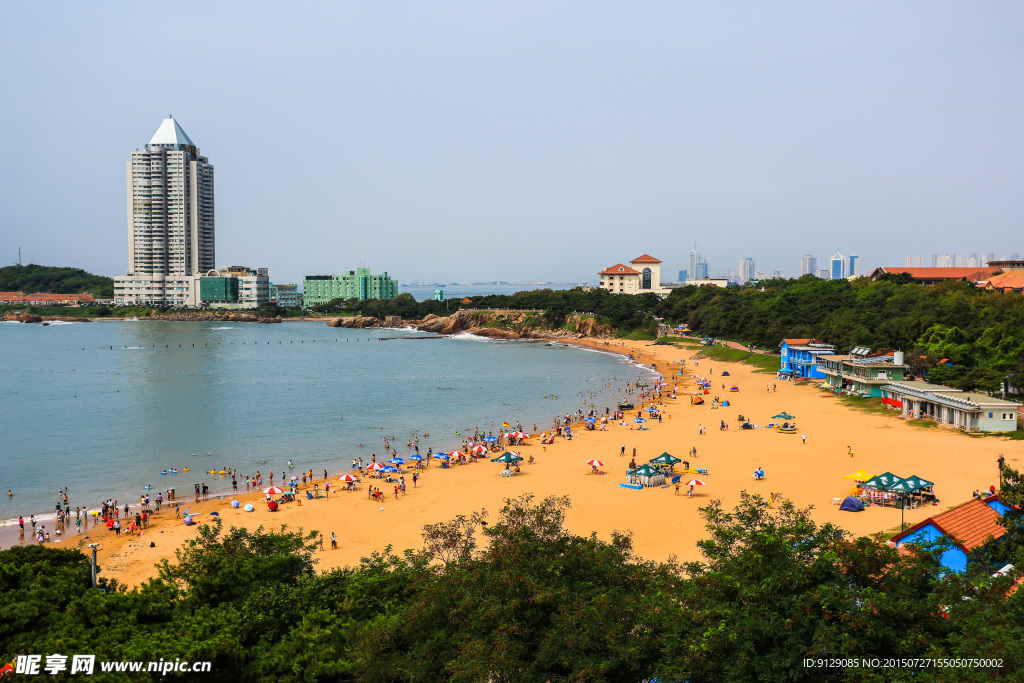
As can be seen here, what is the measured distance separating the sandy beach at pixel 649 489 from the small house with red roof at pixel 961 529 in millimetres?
4603

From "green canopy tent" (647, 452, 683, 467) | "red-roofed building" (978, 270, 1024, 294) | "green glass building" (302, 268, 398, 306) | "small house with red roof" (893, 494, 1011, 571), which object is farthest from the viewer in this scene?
"green glass building" (302, 268, 398, 306)

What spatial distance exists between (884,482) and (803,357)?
30295mm

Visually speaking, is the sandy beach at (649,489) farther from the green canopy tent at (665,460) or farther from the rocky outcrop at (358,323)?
the rocky outcrop at (358,323)

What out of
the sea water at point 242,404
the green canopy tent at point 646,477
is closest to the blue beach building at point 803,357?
the sea water at point 242,404

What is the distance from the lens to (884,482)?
2023 centimetres

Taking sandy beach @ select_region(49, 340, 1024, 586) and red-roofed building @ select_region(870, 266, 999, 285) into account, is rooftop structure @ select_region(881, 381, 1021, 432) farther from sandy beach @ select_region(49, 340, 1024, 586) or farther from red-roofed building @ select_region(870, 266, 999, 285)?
red-roofed building @ select_region(870, 266, 999, 285)

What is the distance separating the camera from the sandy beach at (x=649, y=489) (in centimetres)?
1875

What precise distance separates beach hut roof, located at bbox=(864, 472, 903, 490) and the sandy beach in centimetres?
74

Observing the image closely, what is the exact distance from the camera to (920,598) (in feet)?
27.3

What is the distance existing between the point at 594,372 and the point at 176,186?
125 meters

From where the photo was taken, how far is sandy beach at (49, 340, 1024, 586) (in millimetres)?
18750

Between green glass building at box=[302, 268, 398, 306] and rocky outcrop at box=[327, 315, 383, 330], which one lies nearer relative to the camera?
rocky outcrop at box=[327, 315, 383, 330]

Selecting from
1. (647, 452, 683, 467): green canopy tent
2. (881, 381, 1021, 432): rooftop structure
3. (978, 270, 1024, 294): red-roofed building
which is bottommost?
(647, 452, 683, 467): green canopy tent

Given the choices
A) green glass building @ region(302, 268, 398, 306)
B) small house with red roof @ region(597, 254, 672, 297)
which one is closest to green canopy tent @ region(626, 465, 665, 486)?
small house with red roof @ region(597, 254, 672, 297)
